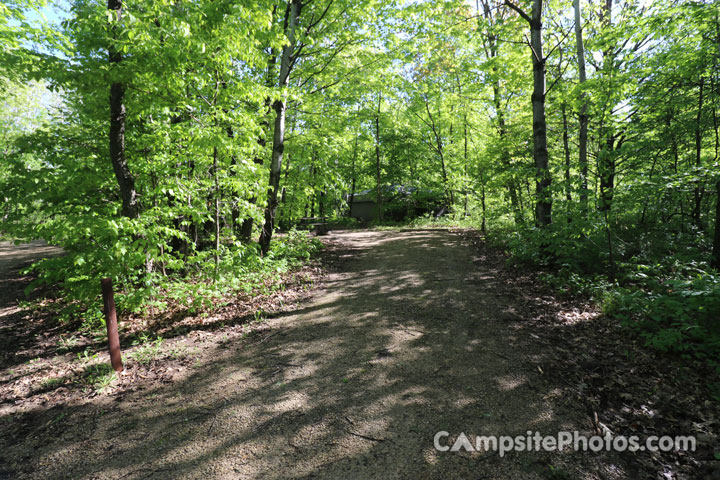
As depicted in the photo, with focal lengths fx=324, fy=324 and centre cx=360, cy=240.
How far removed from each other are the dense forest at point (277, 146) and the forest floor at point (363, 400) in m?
0.97

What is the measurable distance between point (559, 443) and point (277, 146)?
7818 millimetres

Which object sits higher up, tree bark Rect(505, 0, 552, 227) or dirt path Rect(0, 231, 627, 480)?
tree bark Rect(505, 0, 552, 227)

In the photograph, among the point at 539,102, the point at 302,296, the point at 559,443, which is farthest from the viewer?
the point at 539,102

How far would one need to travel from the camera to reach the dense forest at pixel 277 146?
4.38 m

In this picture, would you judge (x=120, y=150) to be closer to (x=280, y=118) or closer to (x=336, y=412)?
(x=280, y=118)

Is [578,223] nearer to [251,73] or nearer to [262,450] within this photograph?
[262,450]

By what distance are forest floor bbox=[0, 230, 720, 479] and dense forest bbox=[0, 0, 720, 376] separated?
0.97 metres

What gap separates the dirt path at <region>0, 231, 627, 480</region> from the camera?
257 centimetres

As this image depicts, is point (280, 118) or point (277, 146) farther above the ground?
point (280, 118)

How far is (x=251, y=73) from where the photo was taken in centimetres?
891

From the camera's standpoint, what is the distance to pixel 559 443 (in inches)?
105

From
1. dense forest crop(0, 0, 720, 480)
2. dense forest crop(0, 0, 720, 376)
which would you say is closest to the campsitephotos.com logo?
dense forest crop(0, 0, 720, 480)

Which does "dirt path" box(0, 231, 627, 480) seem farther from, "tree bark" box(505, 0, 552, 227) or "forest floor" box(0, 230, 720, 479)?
"tree bark" box(505, 0, 552, 227)

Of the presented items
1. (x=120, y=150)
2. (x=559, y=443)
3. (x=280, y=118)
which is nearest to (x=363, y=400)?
(x=559, y=443)
